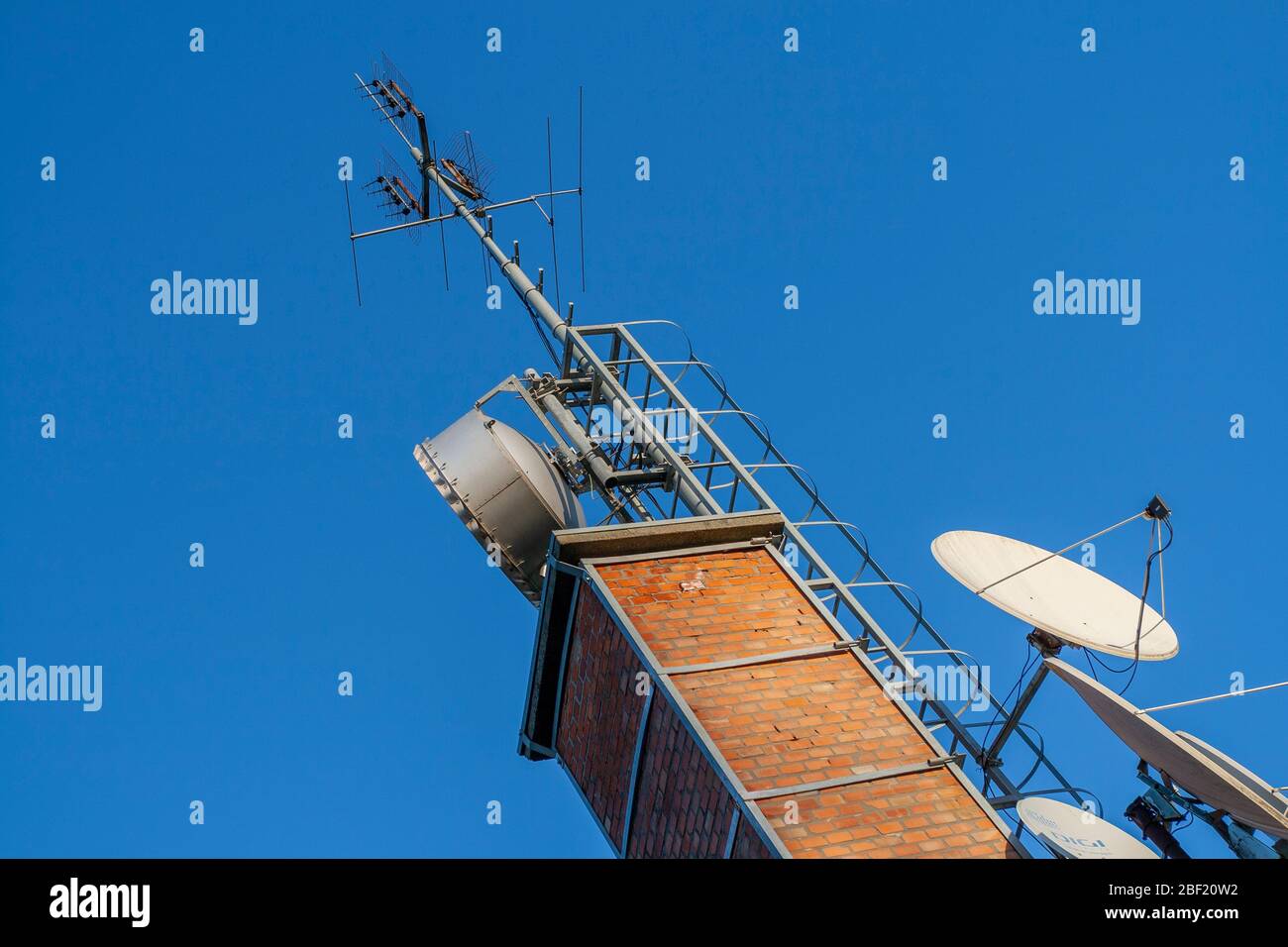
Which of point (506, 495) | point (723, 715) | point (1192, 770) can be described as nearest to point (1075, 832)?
point (1192, 770)

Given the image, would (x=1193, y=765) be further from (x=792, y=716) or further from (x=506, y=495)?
(x=506, y=495)

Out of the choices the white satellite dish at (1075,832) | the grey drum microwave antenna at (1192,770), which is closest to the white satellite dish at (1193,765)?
the grey drum microwave antenna at (1192,770)

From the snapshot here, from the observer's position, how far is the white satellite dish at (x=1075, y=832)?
16234 mm

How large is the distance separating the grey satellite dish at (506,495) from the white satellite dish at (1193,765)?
9.50m

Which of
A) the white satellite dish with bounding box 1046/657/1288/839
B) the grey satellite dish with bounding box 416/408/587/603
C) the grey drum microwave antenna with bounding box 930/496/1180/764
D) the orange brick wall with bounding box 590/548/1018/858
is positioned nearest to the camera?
the white satellite dish with bounding box 1046/657/1288/839

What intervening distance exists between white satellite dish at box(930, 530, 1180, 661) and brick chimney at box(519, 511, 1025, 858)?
2.05 m

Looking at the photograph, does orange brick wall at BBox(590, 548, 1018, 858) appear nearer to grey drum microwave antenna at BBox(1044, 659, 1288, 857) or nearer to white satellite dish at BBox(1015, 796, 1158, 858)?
white satellite dish at BBox(1015, 796, 1158, 858)

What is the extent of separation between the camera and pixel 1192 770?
54.4 ft

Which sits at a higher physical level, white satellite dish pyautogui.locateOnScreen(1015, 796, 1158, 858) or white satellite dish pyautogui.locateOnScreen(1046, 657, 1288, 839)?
white satellite dish pyautogui.locateOnScreen(1046, 657, 1288, 839)

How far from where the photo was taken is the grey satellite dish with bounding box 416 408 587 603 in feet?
80.6

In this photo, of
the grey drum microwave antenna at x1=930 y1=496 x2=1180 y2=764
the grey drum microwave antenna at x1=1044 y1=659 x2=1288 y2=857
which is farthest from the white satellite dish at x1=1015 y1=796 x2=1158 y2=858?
the grey drum microwave antenna at x1=930 y1=496 x2=1180 y2=764

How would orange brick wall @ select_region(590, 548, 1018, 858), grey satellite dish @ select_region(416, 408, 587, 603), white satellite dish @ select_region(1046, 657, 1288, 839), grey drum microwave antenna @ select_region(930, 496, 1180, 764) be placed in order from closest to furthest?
white satellite dish @ select_region(1046, 657, 1288, 839)
orange brick wall @ select_region(590, 548, 1018, 858)
grey drum microwave antenna @ select_region(930, 496, 1180, 764)
grey satellite dish @ select_region(416, 408, 587, 603)

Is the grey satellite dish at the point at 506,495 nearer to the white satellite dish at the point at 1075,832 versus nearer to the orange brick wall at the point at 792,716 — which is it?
the orange brick wall at the point at 792,716
